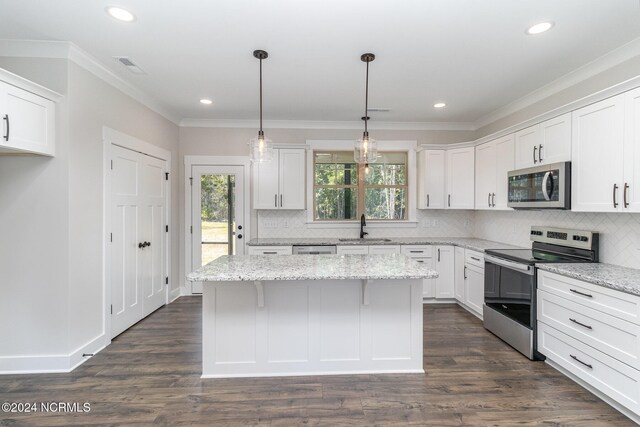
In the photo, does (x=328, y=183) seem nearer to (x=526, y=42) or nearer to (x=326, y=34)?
(x=326, y=34)

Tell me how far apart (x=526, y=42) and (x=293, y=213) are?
337cm

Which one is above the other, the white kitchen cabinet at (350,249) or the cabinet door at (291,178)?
the cabinet door at (291,178)

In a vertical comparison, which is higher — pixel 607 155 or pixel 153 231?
pixel 607 155

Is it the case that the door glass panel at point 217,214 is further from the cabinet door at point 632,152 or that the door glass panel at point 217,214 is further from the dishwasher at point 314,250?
the cabinet door at point 632,152

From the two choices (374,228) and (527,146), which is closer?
(527,146)

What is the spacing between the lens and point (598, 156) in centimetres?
247

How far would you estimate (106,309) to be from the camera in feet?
9.86

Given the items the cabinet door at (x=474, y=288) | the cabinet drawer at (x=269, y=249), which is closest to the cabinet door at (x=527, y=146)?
the cabinet door at (x=474, y=288)

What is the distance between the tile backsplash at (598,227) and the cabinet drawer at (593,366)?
84 centimetres

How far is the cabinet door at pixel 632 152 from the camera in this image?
7.14 feet

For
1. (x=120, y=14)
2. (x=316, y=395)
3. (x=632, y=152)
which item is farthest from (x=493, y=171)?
(x=120, y=14)

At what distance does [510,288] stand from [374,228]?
2.12 metres

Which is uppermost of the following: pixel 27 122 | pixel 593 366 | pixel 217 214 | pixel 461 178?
pixel 27 122

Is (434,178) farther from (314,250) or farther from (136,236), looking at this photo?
(136,236)
